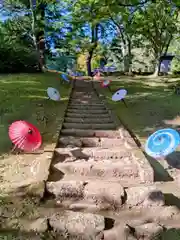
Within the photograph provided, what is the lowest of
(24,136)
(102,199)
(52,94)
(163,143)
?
(102,199)

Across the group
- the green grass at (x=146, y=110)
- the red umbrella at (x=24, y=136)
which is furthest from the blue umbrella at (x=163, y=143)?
the red umbrella at (x=24, y=136)

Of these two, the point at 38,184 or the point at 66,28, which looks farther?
the point at 66,28

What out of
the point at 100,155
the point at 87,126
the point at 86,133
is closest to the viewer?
the point at 100,155

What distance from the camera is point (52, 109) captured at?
9.30 metres

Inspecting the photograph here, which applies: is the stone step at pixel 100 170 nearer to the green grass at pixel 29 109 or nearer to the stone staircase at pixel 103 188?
the stone staircase at pixel 103 188

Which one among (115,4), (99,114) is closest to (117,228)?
(99,114)

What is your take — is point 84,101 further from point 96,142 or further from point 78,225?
point 78,225

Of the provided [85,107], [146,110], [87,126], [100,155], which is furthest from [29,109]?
[146,110]

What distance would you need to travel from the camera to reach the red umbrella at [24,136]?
16.6 feet

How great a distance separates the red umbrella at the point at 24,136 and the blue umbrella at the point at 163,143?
2429 mm

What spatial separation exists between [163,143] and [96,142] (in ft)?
6.05

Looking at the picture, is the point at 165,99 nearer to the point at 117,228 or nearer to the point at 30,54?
the point at 117,228

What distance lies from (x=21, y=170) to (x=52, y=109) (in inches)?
186

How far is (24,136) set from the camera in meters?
5.10
